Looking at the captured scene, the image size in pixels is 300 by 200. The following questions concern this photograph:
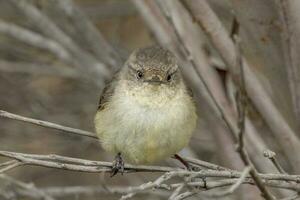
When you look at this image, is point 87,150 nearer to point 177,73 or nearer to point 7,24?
point 7,24

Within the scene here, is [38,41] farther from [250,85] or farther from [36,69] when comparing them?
[250,85]

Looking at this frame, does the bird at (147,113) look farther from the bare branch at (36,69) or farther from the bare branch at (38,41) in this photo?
the bare branch at (36,69)

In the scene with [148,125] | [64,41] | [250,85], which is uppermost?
[64,41]

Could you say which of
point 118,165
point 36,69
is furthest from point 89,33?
point 118,165

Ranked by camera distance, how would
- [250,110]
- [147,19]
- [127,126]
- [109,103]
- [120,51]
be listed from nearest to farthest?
[127,126] < [109,103] < [250,110] < [147,19] < [120,51]

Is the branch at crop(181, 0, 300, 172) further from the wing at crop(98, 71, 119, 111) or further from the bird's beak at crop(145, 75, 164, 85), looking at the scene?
the wing at crop(98, 71, 119, 111)

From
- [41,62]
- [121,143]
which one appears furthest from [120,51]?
[121,143]

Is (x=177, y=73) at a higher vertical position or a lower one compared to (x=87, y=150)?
lower
